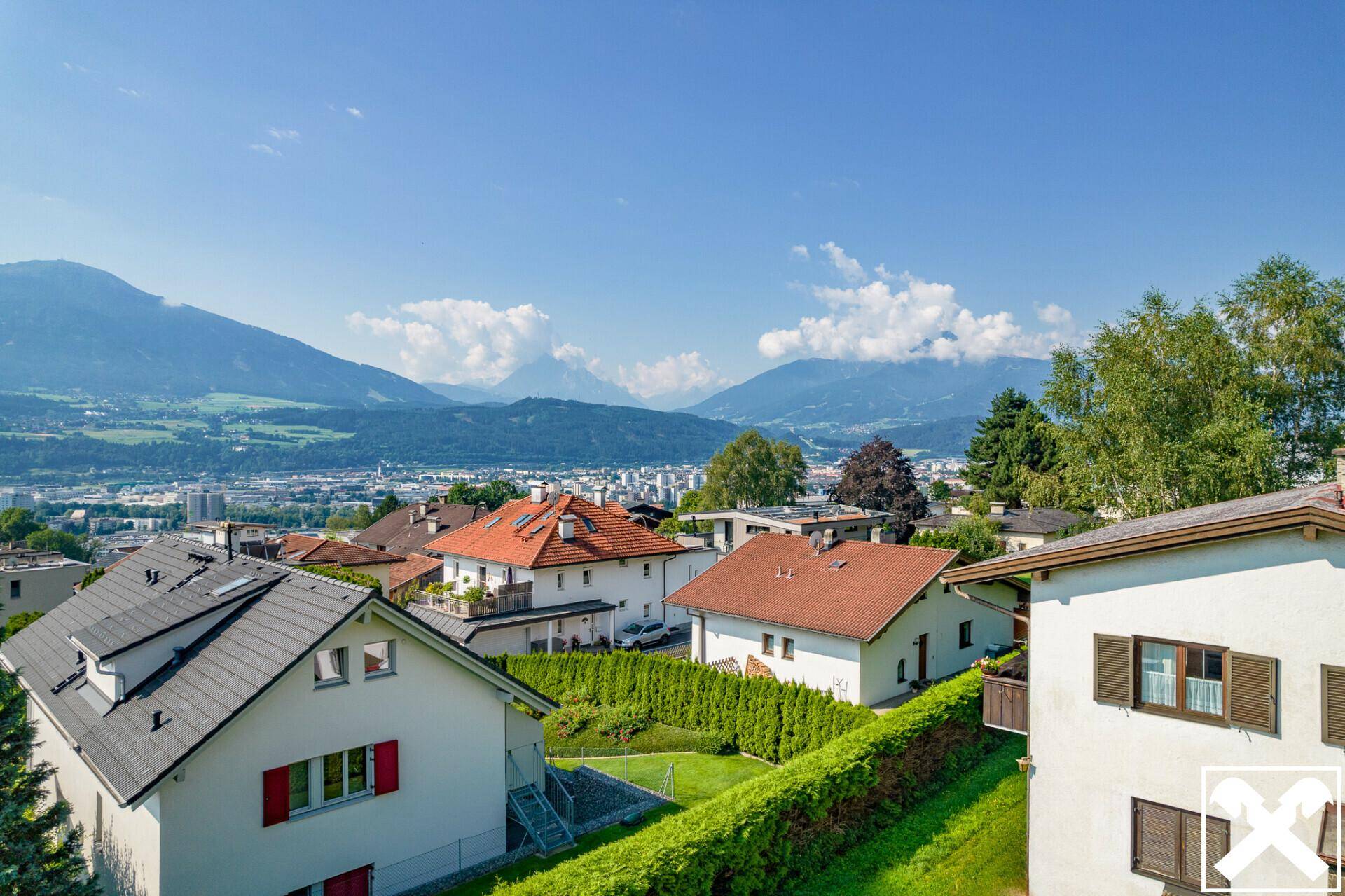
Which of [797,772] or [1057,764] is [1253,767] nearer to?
[1057,764]

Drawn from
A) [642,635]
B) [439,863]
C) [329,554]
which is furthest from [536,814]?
[329,554]

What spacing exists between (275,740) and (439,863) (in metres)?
4.61

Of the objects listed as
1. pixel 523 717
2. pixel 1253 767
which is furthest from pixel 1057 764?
pixel 523 717

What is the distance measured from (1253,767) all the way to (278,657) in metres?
16.2

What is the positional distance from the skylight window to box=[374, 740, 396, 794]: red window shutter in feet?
18.0

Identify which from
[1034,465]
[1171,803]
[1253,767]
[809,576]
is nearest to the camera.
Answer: [1253,767]

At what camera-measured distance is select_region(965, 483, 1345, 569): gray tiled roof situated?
1123 centimetres

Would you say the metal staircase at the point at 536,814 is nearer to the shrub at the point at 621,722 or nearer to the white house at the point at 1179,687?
the shrub at the point at 621,722

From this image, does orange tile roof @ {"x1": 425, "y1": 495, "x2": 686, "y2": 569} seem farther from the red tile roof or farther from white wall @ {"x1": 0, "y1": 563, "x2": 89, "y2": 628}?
white wall @ {"x1": 0, "y1": 563, "x2": 89, "y2": 628}

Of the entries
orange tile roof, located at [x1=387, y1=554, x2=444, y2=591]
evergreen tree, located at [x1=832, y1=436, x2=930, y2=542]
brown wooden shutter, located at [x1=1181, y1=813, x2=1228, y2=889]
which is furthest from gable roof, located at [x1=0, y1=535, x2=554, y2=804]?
evergreen tree, located at [x1=832, y1=436, x2=930, y2=542]

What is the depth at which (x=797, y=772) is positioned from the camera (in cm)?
1438

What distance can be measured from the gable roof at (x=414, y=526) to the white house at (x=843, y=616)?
3878 cm

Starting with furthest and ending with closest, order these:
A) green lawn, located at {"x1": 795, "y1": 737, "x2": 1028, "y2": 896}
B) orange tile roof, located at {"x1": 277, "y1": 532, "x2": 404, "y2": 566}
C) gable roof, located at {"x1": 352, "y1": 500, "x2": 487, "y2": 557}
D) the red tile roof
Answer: gable roof, located at {"x1": 352, "y1": 500, "x2": 487, "y2": 557} → orange tile roof, located at {"x1": 277, "y1": 532, "x2": 404, "y2": 566} → the red tile roof → green lawn, located at {"x1": 795, "y1": 737, "x2": 1028, "y2": 896}

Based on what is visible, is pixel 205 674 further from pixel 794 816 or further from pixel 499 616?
pixel 499 616
